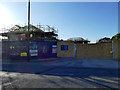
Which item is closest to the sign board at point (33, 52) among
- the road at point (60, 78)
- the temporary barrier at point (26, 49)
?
the temporary barrier at point (26, 49)

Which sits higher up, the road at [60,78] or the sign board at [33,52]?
the sign board at [33,52]

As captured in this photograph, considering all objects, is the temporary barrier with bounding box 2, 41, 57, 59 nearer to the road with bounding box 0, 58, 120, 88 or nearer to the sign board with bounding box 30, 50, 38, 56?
the sign board with bounding box 30, 50, 38, 56

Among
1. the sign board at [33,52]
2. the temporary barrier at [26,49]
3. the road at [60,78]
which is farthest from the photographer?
the temporary barrier at [26,49]

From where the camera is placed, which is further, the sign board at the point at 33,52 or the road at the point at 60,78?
the sign board at the point at 33,52

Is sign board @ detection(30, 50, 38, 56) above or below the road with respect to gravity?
above

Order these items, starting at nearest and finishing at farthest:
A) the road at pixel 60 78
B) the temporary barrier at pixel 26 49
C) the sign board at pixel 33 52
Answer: the road at pixel 60 78 → the sign board at pixel 33 52 → the temporary barrier at pixel 26 49

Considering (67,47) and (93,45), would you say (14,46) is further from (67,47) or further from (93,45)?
(93,45)

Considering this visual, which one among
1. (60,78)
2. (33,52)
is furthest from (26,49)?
(60,78)

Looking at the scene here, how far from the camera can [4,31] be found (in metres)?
20.9

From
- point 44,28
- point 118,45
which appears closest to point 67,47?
point 44,28

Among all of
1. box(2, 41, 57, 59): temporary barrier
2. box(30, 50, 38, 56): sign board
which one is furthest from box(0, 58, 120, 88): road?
box(2, 41, 57, 59): temporary barrier

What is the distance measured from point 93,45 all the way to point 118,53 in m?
4.38

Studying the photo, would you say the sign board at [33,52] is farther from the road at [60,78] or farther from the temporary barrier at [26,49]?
the road at [60,78]

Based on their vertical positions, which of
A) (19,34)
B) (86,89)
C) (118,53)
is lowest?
(86,89)
